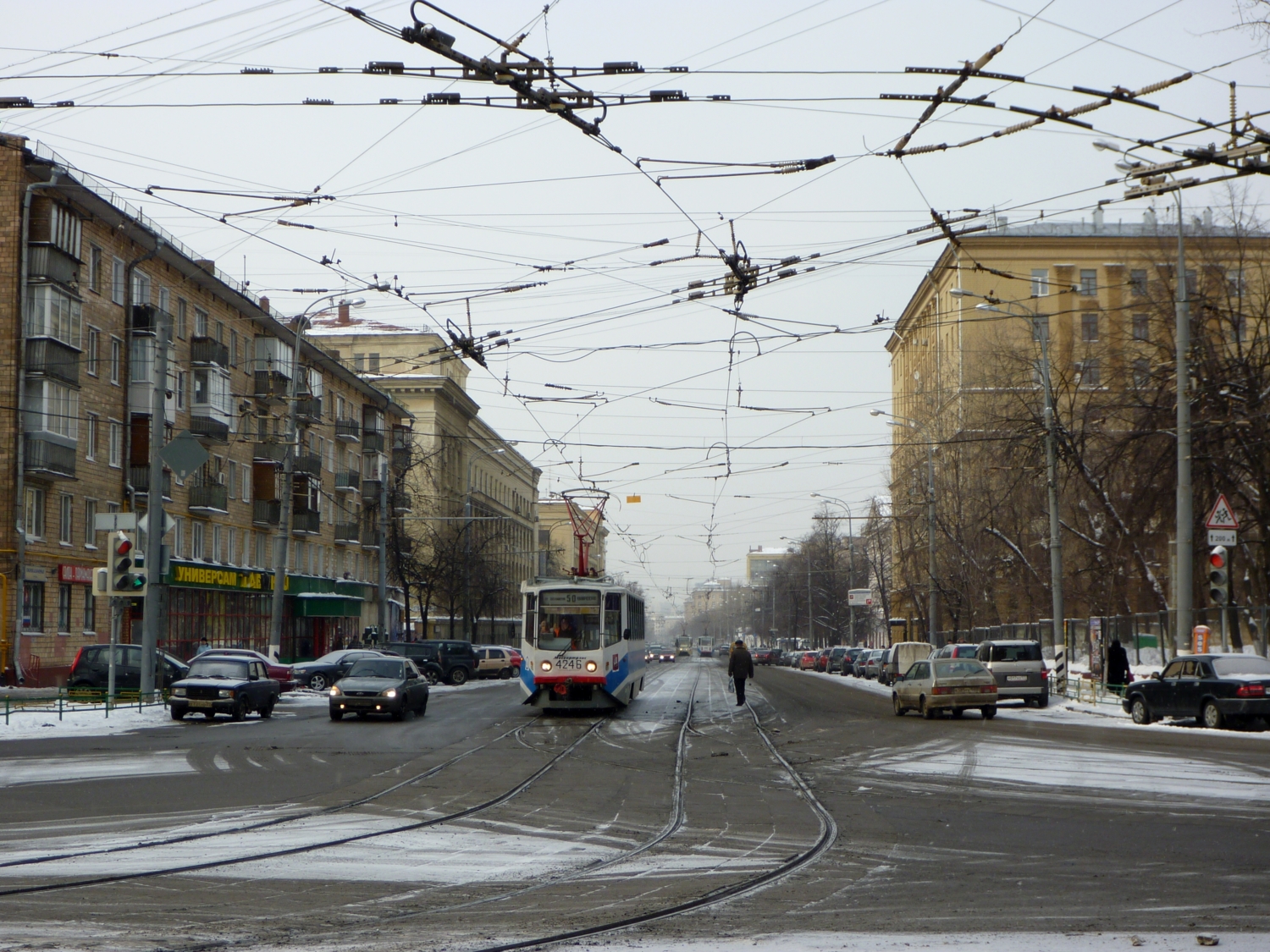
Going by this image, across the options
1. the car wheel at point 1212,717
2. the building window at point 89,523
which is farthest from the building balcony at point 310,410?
the car wheel at point 1212,717

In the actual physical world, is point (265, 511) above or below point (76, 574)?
above

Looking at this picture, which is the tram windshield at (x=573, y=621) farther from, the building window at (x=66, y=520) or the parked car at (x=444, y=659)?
the parked car at (x=444, y=659)

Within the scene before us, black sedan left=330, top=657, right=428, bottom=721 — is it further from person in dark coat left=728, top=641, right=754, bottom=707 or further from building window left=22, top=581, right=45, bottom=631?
building window left=22, top=581, right=45, bottom=631

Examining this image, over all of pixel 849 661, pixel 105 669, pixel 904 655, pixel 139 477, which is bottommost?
pixel 849 661

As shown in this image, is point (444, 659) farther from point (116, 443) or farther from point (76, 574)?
point (76, 574)

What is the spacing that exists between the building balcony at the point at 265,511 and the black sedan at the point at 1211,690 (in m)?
41.1

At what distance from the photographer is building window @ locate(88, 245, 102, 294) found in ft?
144

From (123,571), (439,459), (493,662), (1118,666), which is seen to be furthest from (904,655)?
(439,459)

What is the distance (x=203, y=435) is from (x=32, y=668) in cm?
1339

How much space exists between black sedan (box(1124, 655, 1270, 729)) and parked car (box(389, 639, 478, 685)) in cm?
3188

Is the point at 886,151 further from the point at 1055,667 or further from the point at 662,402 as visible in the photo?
the point at 1055,667

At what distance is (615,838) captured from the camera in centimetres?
1223

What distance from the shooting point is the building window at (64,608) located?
41.6 metres

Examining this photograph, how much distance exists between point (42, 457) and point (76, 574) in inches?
171
